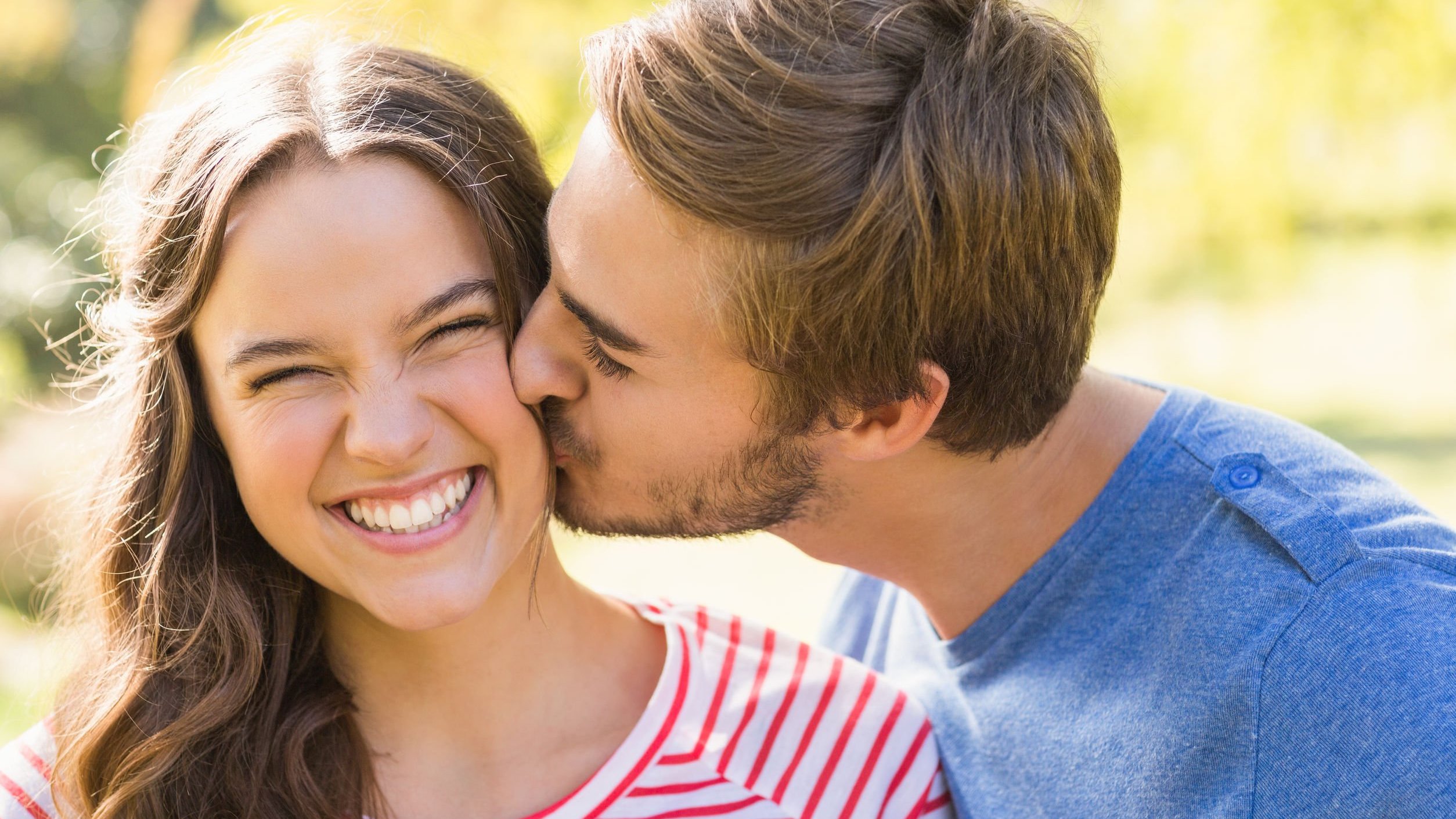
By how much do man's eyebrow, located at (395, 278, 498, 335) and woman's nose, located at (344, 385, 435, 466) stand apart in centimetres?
9

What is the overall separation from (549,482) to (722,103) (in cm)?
68

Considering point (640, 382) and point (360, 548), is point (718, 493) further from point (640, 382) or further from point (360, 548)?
point (360, 548)

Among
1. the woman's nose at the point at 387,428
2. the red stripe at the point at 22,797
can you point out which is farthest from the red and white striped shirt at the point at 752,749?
the woman's nose at the point at 387,428

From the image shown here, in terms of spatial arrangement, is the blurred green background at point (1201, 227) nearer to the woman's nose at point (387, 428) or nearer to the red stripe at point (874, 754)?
the woman's nose at point (387, 428)

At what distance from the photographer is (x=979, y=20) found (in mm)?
1989

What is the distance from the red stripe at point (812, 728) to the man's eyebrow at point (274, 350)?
38.2 inches

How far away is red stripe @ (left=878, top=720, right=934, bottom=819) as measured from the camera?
6.74ft

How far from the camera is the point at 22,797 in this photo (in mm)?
1855

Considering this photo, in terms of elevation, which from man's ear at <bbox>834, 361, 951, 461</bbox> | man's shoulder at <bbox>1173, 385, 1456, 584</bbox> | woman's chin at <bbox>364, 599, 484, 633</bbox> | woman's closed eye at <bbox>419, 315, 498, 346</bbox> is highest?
woman's closed eye at <bbox>419, 315, 498, 346</bbox>

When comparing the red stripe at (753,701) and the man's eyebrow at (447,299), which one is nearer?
the man's eyebrow at (447,299)

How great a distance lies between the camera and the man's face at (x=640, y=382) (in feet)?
6.57

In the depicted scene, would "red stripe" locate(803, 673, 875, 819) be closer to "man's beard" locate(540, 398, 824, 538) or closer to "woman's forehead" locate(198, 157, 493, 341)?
"man's beard" locate(540, 398, 824, 538)

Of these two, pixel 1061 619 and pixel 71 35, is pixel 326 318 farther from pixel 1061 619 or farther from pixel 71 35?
pixel 71 35

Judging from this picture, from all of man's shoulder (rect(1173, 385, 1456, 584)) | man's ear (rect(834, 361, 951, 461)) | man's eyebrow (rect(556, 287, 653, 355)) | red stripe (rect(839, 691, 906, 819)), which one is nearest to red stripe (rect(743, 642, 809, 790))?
red stripe (rect(839, 691, 906, 819))
